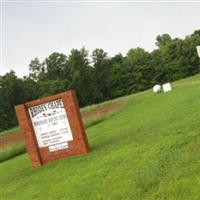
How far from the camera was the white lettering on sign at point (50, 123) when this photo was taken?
15.4 m

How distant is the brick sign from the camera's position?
602 inches

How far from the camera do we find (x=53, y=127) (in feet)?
51.3

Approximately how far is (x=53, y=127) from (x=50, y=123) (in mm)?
146

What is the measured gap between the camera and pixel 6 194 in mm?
13148

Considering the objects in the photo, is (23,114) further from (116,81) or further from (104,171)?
(116,81)

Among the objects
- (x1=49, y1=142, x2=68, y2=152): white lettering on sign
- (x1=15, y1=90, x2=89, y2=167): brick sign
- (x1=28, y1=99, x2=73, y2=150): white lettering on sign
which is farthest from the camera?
(x1=49, y1=142, x2=68, y2=152): white lettering on sign

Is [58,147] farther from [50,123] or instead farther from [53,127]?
[50,123]

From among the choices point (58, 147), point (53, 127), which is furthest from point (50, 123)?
point (58, 147)

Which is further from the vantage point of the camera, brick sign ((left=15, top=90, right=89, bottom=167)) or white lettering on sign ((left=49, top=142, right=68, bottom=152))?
white lettering on sign ((left=49, top=142, right=68, bottom=152))

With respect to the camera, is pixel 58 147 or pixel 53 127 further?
pixel 58 147

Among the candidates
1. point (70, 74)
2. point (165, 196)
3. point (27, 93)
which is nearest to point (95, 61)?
point (70, 74)

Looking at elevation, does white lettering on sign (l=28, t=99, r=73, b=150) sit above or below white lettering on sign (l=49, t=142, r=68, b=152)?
above

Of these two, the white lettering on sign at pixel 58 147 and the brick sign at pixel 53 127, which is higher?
the brick sign at pixel 53 127

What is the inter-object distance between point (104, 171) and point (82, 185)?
73 centimetres
